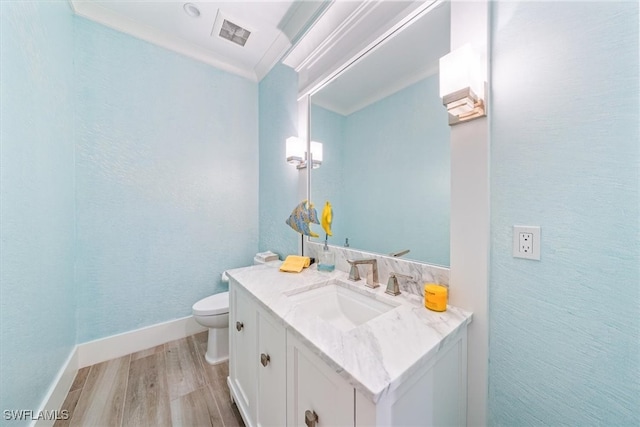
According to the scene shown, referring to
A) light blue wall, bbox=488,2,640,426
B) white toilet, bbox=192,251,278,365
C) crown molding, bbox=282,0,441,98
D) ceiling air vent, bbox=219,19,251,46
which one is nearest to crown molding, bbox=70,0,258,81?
ceiling air vent, bbox=219,19,251,46

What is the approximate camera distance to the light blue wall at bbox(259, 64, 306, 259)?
197 cm

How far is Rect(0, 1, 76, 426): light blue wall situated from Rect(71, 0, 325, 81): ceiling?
0.34 metres

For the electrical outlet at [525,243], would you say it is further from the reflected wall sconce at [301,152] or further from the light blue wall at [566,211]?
the reflected wall sconce at [301,152]

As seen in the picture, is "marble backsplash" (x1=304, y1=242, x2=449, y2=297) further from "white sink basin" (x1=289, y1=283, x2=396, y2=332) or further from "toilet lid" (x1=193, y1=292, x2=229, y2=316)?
"toilet lid" (x1=193, y1=292, x2=229, y2=316)

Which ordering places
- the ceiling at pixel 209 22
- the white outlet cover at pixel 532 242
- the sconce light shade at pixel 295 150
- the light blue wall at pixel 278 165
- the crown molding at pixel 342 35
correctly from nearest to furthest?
1. the white outlet cover at pixel 532 242
2. the crown molding at pixel 342 35
3. the ceiling at pixel 209 22
4. the sconce light shade at pixel 295 150
5. the light blue wall at pixel 278 165

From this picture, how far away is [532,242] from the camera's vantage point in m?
0.76

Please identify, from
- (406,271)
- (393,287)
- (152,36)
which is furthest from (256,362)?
(152,36)

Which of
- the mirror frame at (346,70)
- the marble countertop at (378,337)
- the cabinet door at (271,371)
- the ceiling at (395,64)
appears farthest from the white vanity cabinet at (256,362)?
the ceiling at (395,64)

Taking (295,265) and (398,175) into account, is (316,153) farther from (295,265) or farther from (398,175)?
(295,265)

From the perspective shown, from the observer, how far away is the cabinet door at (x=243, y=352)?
1.08 metres

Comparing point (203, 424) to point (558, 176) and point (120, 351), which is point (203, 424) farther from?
point (558, 176)

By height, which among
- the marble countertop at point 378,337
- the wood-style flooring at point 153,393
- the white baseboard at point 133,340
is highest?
the marble countertop at point 378,337

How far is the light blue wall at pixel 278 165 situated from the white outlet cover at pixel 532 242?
4.49ft

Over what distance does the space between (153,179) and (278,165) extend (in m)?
1.09
